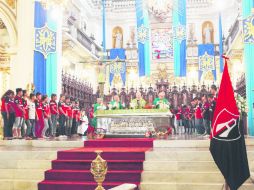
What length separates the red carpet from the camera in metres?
5.95

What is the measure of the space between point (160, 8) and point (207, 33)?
3.94 m

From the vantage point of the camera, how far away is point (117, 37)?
26.0 meters

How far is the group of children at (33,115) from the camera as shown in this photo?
948cm

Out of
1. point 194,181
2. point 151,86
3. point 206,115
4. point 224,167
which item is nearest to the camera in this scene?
point 224,167

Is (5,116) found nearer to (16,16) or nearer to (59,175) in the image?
(59,175)

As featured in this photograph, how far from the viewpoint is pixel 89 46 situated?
21.8 meters

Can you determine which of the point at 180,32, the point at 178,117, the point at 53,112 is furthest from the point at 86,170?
the point at 180,32

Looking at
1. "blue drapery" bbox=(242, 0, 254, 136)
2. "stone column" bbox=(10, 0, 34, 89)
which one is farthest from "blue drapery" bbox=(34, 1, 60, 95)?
"blue drapery" bbox=(242, 0, 254, 136)

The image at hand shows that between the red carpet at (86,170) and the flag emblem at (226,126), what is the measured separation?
275cm

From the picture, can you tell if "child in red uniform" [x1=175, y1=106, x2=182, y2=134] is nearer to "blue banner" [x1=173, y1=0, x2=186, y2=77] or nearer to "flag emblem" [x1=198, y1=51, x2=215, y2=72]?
"blue banner" [x1=173, y1=0, x2=186, y2=77]

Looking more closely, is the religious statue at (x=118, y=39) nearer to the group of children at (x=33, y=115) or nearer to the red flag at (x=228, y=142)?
the group of children at (x=33, y=115)

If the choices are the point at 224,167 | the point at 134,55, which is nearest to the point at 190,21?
the point at 134,55

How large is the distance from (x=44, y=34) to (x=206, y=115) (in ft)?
21.0

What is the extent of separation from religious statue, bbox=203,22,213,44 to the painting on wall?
2.60 metres
